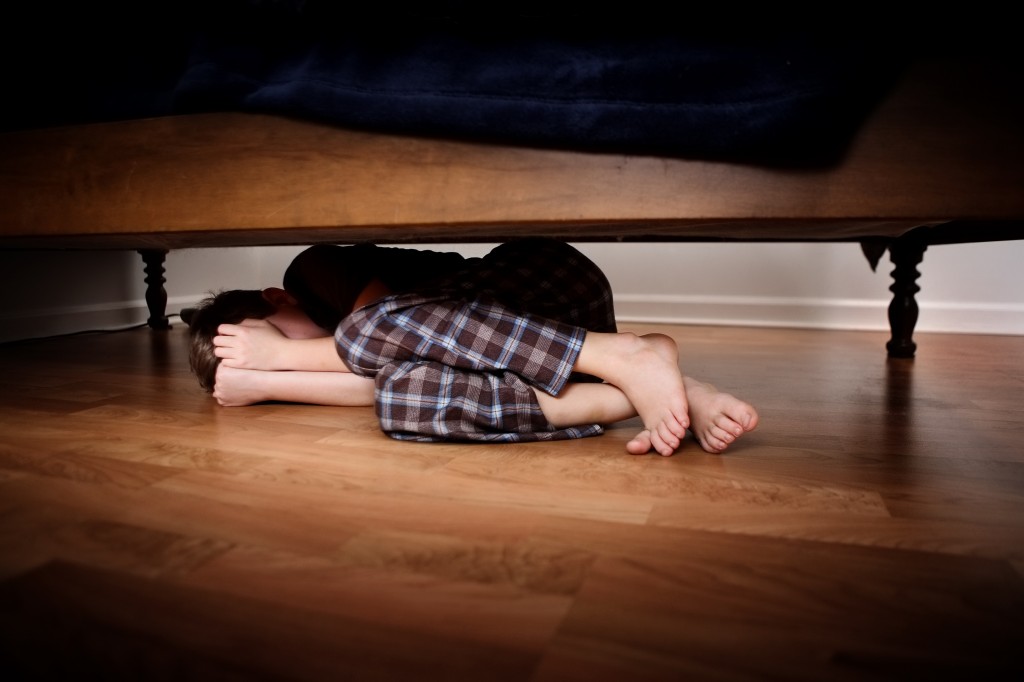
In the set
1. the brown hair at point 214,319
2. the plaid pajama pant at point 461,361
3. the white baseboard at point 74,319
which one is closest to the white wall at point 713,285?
the white baseboard at point 74,319

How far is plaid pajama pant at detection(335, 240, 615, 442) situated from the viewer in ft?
2.64

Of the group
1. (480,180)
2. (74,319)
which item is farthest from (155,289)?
(480,180)

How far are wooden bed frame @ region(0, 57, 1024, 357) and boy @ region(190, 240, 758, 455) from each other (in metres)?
0.15

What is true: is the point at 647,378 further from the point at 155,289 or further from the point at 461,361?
the point at 155,289

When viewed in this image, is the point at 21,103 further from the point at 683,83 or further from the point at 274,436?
the point at 683,83

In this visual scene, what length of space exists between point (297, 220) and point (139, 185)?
21cm

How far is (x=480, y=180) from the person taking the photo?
64 cm

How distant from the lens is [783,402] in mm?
1055

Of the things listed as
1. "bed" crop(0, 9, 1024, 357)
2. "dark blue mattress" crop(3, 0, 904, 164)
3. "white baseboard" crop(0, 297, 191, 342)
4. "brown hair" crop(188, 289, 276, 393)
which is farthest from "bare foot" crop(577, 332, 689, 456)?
"white baseboard" crop(0, 297, 191, 342)

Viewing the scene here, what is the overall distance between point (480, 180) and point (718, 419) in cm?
36

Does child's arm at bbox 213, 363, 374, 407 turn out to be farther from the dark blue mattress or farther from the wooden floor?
the dark blue mattress

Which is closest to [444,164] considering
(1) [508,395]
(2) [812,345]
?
(1) [508,395]

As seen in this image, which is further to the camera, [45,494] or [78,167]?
[78,167]

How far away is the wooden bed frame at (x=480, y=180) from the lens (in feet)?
1.84
